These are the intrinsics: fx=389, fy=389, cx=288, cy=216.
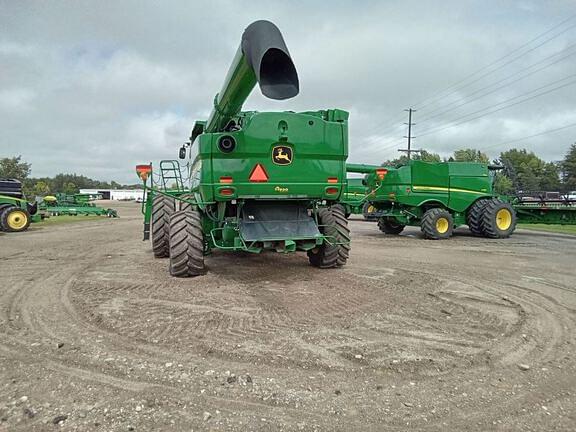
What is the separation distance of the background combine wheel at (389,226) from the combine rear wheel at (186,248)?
32.1ft

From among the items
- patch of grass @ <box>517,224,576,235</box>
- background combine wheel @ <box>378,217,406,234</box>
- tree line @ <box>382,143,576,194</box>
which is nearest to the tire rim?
background combine wheel @ <box>378,217,406,234</box>

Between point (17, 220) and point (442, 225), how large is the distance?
15.4 meters

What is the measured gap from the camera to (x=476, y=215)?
1316cm

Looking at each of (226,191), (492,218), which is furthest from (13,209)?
(492,218)

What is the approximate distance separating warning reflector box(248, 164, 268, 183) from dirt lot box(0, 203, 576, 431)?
1.53 meters

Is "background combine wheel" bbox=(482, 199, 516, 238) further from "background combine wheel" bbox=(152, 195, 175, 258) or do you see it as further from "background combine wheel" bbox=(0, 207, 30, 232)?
"background combine wheel" bbox=(0, 207, 30, 232)

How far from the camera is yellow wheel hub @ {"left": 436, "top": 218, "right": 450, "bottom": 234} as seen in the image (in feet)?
41.3

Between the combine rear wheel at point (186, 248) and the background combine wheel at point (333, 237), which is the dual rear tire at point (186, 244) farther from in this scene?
the background combine wheel at point (333, 237)

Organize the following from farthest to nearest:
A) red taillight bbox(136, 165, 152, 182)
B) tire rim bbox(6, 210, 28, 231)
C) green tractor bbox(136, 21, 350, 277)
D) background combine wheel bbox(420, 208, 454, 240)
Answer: tire rim bbox(6, 210, 28, 231) → background combine wheel bbox(420, 208, 454, 240) → red taillight bbox(136, 165, 152, 182) → green tractor bbox(136, 21, 350, 277)

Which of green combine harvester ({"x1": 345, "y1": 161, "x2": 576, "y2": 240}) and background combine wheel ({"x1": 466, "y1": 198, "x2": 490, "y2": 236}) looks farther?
background combine wheel ({"x1": 466, "y1": 198, "x2": 490, "y2": 236})

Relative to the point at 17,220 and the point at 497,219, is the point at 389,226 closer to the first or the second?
the point at 497,219

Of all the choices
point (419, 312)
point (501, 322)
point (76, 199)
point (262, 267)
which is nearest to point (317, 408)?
point (419, 312)

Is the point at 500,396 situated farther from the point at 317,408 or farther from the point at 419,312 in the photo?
the point at 419,312

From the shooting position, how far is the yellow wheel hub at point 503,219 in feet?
43.2
